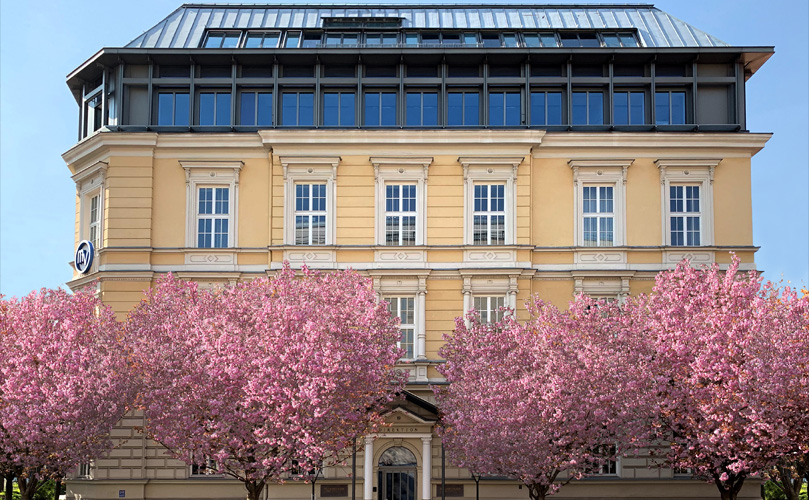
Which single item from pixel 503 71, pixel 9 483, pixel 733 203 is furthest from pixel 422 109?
pixel 9 483

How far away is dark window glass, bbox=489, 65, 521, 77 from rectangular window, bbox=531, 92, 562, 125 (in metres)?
1.26

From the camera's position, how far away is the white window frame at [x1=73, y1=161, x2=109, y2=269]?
46.2 meters

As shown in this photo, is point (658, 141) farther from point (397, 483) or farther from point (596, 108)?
point (397, 483)

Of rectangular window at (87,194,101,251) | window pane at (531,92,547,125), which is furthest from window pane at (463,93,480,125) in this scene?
rectangular window at (87,194,101,251)

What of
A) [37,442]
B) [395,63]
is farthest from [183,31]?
[37,442]

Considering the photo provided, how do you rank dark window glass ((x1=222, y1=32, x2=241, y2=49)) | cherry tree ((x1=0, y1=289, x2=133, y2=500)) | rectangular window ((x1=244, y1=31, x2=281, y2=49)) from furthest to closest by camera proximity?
rectangular window ((x1=244, y1=31, x2=281, y2=49))
dark window glass ((x1=222, y1=32, x2=241, y2=49))
cherry tree ((x1=0, y1=289, x2=133, y2=500))

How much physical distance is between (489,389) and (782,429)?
9878 millimetres

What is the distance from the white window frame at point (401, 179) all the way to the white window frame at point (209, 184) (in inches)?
242

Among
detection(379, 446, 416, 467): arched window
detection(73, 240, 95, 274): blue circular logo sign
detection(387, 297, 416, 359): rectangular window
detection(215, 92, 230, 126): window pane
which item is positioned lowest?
detection(379, 446, 416, 467): arched window

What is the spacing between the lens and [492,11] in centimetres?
5188

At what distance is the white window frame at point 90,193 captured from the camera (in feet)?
152

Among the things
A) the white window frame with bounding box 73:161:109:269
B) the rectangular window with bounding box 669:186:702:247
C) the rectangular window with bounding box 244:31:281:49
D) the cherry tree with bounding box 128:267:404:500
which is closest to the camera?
the cherry tree with bounding box 128:267:404:500

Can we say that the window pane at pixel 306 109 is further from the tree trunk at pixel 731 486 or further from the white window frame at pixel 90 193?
the tree trunk at pixel 731 486

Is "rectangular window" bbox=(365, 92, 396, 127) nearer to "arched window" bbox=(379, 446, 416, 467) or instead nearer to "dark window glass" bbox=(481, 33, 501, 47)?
"dark window glass" bbox=(481, 33, 501, 47)
